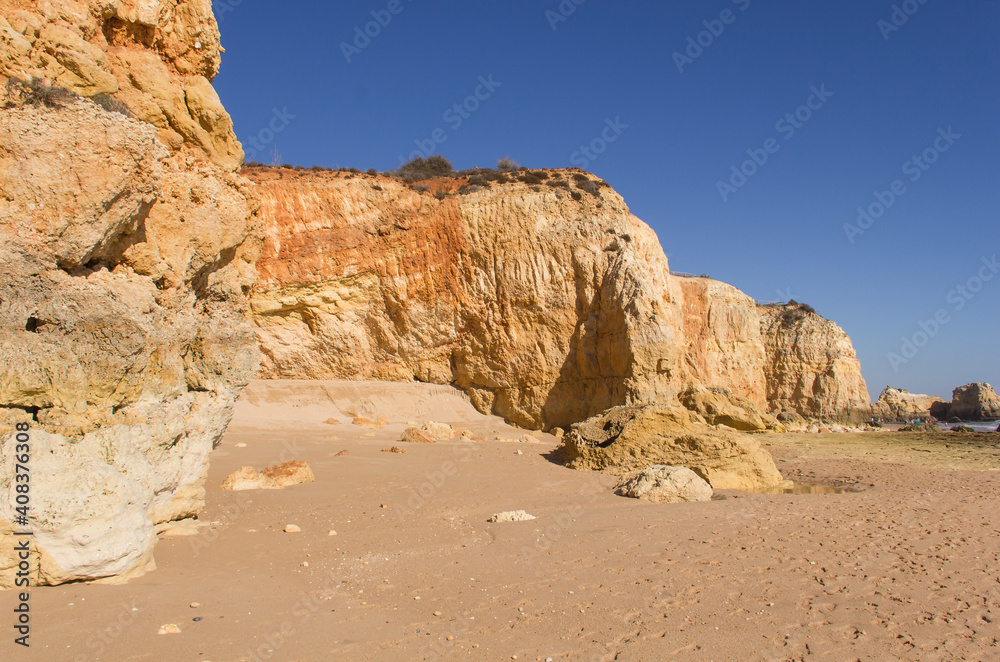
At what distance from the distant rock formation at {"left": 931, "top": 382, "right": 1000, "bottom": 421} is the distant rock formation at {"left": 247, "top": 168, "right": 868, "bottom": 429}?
39.2m

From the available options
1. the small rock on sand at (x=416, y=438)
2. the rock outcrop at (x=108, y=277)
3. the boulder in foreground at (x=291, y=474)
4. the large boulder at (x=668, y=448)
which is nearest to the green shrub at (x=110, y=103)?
the rock outcrop at (x=108, y=277)

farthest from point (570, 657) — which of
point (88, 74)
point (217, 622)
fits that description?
point (88, 74)

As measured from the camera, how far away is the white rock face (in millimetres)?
7781

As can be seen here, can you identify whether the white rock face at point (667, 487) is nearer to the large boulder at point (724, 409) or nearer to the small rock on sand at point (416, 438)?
the small rock on sand at point (416, 438)

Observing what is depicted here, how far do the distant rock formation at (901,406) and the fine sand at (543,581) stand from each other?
137 feet

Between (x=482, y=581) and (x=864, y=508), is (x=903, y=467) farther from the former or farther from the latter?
(x=482, y=581)

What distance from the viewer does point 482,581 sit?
4.39 meters

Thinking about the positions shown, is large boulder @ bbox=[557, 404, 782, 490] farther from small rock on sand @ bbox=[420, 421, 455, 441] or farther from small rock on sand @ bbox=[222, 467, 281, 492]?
small rock on sand @ bbox=[222, 467, 281, 492]

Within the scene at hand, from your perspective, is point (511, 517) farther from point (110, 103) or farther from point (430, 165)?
point (430, 165)

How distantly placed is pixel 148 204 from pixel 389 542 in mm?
3564

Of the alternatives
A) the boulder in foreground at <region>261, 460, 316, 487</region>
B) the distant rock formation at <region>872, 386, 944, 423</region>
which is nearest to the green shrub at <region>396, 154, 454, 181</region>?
the boulder in foreground at <region>261, 460, 316, 487</region>

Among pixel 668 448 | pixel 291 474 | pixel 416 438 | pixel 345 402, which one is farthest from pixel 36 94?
pixel 345 402

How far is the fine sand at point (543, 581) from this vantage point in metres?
3.24

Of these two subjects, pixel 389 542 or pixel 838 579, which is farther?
pixel 389 542
